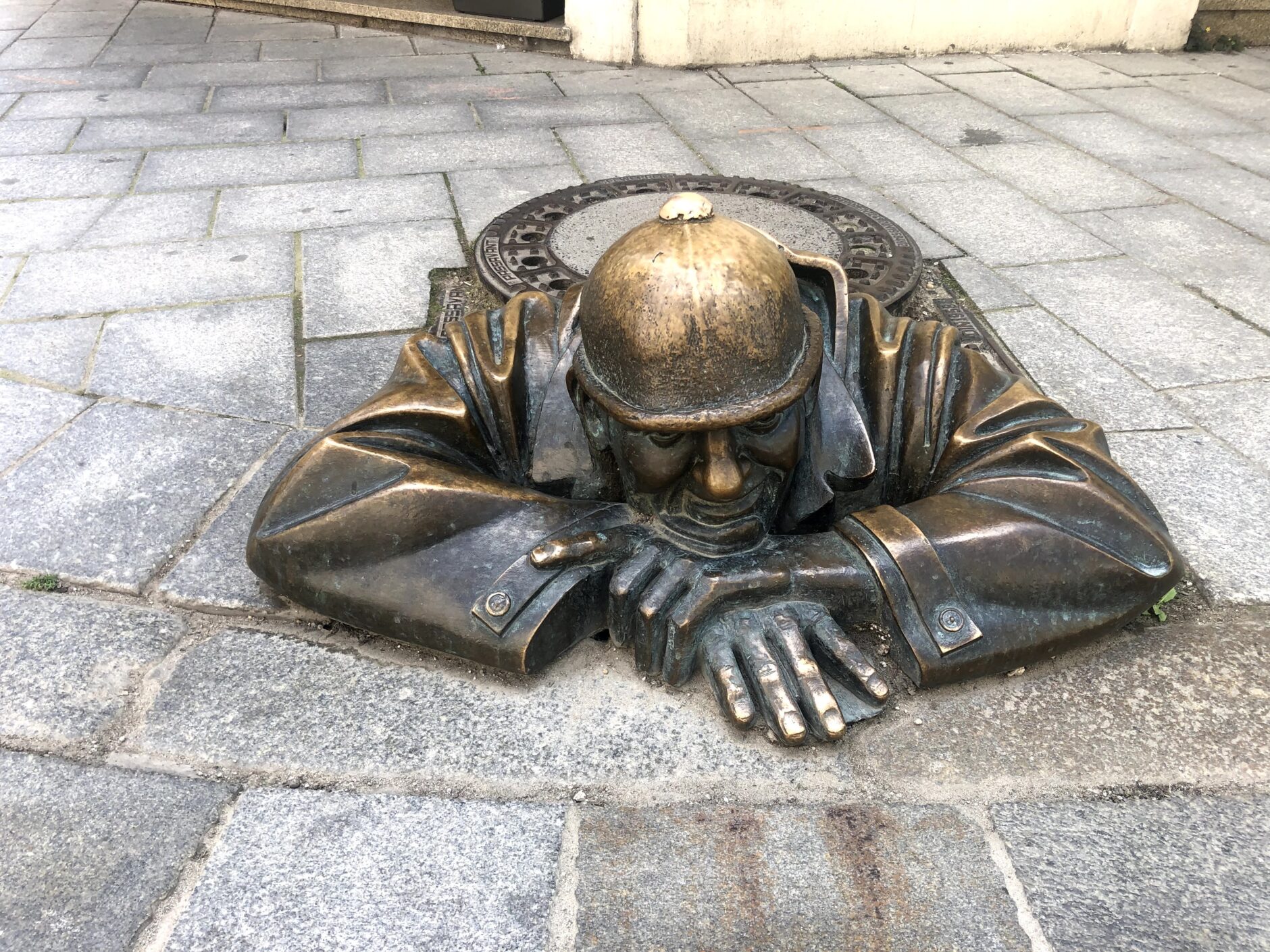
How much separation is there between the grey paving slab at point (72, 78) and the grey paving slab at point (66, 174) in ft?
4.65

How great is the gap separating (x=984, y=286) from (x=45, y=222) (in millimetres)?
4070

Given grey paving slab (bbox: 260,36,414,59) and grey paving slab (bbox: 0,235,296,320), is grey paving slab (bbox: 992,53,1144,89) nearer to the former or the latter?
grey paving slab (bbox: 260,36,414,59)

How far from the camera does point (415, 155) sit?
16.5ft

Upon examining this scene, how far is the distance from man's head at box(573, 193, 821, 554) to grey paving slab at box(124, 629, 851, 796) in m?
0.46

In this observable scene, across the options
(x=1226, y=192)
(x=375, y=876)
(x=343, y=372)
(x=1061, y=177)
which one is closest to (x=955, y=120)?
(x=1061, y=177)

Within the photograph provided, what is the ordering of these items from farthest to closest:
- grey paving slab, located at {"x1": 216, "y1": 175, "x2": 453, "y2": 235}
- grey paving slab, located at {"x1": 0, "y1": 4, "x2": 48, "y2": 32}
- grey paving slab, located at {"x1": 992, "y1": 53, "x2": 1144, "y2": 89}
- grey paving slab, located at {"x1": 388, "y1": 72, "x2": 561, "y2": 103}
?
1. grey paving slab, located at {"x1": 0, "y1": 4, "x2": 48, "y2": 32}
2. grey paving slab, located at {"x1": 992, "y1": 53, "x2": 1144, "y2": 89}
3. grey paving slab, located at {"x1": 388, "y1": 72, "x2": 561, "y2": 103}
4. grey paving slab, located at {"x1": 216, "y1": 175, "x2": 453, "y2": 235}

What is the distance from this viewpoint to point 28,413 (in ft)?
9.84

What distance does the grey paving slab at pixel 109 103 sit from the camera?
566 centimetres

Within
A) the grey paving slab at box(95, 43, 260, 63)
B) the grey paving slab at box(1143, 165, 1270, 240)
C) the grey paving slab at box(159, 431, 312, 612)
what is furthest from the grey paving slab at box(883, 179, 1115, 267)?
the grey paving slab at box(95, 43, 260, 63)

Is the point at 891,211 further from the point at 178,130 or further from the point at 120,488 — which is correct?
the point at 178,130

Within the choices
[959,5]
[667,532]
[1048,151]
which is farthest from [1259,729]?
[959,5]

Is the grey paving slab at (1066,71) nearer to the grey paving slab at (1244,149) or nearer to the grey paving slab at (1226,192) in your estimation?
the grey paving slab at (1244,149)

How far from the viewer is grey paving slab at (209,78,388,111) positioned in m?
5.78

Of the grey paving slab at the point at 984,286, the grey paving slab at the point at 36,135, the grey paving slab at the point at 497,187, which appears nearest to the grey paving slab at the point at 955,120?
the grey paving slab at the point at 984,286
